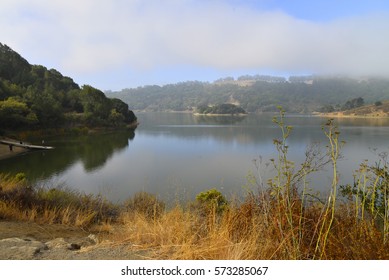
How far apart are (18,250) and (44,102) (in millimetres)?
39077

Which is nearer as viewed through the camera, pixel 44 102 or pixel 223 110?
pixel 44 102

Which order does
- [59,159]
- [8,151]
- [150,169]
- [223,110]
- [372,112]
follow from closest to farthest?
[150,169]
[59,159]
[8,151]
[372,112]
[223,110]

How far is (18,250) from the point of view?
111 inches

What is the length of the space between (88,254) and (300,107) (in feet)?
539

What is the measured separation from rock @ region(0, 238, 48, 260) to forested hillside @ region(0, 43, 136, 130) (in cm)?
3233

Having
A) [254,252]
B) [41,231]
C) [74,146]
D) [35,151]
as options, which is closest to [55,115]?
[74,146]

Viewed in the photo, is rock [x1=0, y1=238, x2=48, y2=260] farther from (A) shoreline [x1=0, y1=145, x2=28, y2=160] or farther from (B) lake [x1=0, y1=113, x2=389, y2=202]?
(A) shoreline [x1=0, y1=145, x2=28, y2=160]

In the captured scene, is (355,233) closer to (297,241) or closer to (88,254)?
(297,241)

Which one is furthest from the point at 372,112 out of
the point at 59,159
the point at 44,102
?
the point at 59,159

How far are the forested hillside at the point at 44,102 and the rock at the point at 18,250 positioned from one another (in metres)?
32.3

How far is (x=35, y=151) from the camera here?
87.7 ft

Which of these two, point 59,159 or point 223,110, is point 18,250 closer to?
point 59,159

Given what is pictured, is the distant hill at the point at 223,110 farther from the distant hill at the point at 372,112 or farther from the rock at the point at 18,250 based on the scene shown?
the rock at the point at 18,250

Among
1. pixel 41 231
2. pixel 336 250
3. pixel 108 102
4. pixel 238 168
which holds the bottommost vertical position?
pixel 238 168
